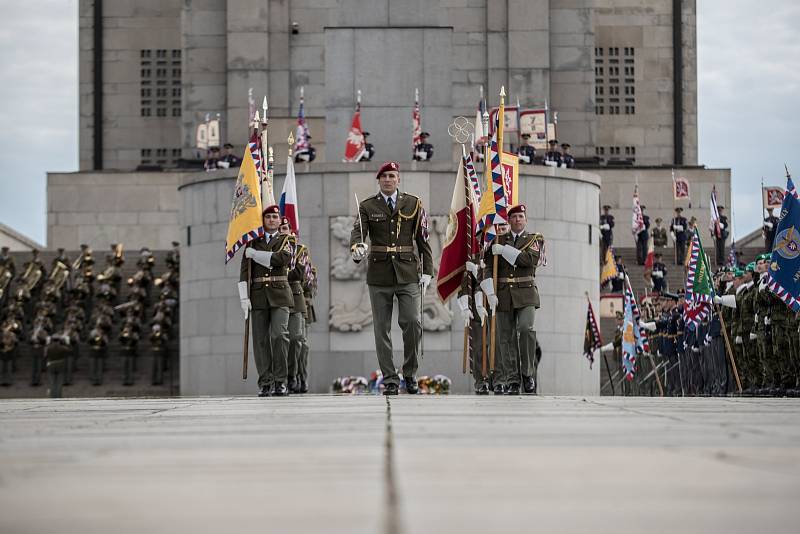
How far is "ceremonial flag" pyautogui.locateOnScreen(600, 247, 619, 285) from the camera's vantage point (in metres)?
38.9

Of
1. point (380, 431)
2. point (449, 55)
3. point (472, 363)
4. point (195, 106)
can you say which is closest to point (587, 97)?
point (195, 106)

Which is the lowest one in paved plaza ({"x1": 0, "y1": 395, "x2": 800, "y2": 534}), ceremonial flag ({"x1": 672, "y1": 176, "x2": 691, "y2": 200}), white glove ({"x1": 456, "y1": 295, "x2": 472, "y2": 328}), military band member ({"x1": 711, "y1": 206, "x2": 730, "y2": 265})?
paved plaza ({"x1": 0, "y1": 395, "x2": 800, "y2": 534})

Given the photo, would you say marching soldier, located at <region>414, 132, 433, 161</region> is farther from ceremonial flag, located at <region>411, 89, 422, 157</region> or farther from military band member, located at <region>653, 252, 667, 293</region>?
military band member, located at <region>653, 252, 667, 293</region>

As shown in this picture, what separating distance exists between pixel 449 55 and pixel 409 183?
93.4 inches

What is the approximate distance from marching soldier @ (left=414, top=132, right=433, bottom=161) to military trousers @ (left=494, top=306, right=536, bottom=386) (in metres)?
13.3

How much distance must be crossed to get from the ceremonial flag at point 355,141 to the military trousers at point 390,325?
49.4 feet

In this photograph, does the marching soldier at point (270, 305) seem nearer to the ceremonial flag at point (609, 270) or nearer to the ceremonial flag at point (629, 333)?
the ceremonial flag at point (629, 333)

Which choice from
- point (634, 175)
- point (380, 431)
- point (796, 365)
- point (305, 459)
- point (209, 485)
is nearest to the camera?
point (209, 485)

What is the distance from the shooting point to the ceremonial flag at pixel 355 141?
30.1 meters

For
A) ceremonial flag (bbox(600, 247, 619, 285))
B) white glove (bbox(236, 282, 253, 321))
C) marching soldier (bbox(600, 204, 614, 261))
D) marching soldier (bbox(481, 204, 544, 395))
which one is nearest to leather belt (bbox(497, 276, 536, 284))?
marching soldier (bbox(481, 204, 544, 395))

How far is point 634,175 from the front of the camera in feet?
171

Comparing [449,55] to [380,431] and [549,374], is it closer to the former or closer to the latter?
[549,374]

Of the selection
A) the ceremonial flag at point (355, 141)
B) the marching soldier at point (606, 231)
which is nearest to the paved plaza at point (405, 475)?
the ceremonial flag at point (355, 141)

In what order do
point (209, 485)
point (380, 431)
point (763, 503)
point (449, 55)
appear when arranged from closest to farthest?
point (763, 503), point (209, 485), point (380, 431), point (449, 55)
